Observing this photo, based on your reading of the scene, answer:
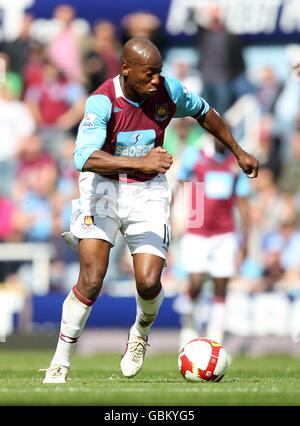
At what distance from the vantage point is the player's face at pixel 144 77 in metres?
9.48

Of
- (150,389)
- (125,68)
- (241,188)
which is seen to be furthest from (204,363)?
(241,188)

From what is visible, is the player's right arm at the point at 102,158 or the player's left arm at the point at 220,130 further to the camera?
the player's left arm at the point at 220,130

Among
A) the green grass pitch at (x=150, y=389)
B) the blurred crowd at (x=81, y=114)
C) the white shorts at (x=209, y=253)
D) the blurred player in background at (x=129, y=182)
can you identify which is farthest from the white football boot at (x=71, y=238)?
the blurred crowd at (x=81, y=114)

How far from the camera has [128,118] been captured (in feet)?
32.1

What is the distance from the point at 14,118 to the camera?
21.0 m

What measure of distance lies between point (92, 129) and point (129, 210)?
Answer: 878mm

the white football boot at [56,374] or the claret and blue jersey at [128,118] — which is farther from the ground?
the claret and blue jersey at [128,118]

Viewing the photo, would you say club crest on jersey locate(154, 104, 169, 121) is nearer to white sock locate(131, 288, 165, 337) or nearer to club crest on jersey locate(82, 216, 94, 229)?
club crest on jersey locate(82, 216, 94, 229)

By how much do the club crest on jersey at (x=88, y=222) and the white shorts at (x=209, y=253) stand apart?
646 centimetres

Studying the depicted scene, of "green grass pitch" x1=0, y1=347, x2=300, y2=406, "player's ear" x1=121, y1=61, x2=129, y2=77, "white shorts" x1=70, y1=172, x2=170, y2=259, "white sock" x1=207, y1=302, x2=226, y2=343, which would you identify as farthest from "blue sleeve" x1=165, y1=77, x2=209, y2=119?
"white sock" x1=207, y1=302, x2=226, y2=343

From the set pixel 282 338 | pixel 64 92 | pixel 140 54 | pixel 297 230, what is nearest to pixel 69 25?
pixel 64 92

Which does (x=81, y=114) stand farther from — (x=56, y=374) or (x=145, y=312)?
(x=56, y=374)

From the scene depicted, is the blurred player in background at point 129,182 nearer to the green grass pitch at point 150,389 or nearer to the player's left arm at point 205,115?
the player's left arm at point 205,115
